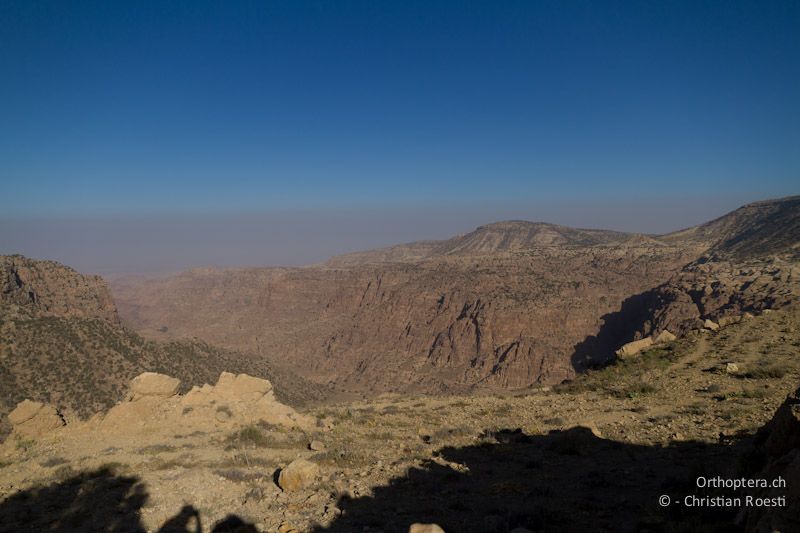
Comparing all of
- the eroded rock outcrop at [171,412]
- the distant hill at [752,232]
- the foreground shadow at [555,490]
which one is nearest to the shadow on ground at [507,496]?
the foreground shadow at [555,490]

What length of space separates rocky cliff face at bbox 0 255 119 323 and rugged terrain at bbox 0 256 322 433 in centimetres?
16

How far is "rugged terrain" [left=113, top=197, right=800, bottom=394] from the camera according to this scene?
62531 millimetres

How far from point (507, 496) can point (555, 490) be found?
959 mm

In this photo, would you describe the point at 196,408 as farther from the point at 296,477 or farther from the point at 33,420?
the point at 296,477

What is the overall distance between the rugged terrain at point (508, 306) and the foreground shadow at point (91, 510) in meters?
53.1

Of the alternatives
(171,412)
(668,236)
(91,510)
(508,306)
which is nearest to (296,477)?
(91,510)

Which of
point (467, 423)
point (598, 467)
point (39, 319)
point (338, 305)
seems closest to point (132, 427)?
point (467, 423)

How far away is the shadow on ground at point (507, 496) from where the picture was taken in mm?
6855

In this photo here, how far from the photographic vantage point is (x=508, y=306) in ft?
255

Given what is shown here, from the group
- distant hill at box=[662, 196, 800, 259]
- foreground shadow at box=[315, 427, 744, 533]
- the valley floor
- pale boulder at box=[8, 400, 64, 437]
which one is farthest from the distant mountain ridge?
pale boulder at box=[8, 400, 64, 437]

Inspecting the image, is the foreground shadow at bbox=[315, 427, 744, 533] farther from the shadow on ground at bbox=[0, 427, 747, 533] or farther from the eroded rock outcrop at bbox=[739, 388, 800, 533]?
the eroded rock outcrop at bbox=[739, 388, 800, 533]

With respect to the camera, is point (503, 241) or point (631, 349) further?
point (503, 241)

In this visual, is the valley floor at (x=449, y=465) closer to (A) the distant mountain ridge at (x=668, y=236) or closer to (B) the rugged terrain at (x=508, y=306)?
(B) the rugged terrain at (x=508, y=306)

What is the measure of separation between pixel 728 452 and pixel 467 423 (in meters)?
7.53
